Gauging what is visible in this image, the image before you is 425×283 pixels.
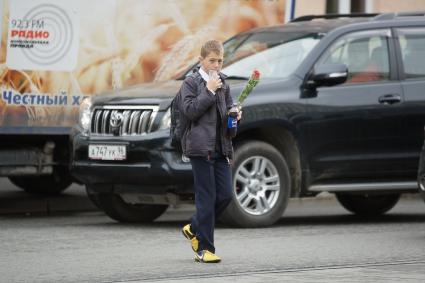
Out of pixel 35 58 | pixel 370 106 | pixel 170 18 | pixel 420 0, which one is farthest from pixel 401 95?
pixel 420 0

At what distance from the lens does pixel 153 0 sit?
1426 centimetres

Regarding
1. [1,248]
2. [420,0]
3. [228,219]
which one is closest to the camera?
[1,248]

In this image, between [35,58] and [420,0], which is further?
[420,0]

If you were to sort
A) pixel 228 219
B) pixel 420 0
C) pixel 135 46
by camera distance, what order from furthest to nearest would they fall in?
1. pixel 420 0
2. pixel 135 46
3. pixel 228 219

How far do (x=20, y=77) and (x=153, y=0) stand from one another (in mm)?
1665

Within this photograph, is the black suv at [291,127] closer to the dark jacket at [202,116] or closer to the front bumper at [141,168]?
the front bumper at [141,168]

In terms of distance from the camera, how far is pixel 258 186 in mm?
12406

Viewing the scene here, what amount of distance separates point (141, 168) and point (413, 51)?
10.1 ft

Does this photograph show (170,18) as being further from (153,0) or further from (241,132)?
(241,132)

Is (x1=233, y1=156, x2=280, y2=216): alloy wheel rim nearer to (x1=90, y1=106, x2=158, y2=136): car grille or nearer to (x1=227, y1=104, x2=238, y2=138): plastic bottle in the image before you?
(x1=90, y1=106, x2=158, y2=136): car grille

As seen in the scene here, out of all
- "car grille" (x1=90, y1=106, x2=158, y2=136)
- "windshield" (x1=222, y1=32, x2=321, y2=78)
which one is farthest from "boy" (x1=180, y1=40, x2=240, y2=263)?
"windshield" (x1=222, y1=32, x2=321, y2=78)

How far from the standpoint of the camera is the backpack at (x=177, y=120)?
9.70 meters

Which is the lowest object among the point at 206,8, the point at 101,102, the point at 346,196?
the point at 346,196

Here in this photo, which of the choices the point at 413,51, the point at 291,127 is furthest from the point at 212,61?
the point at 413,51
